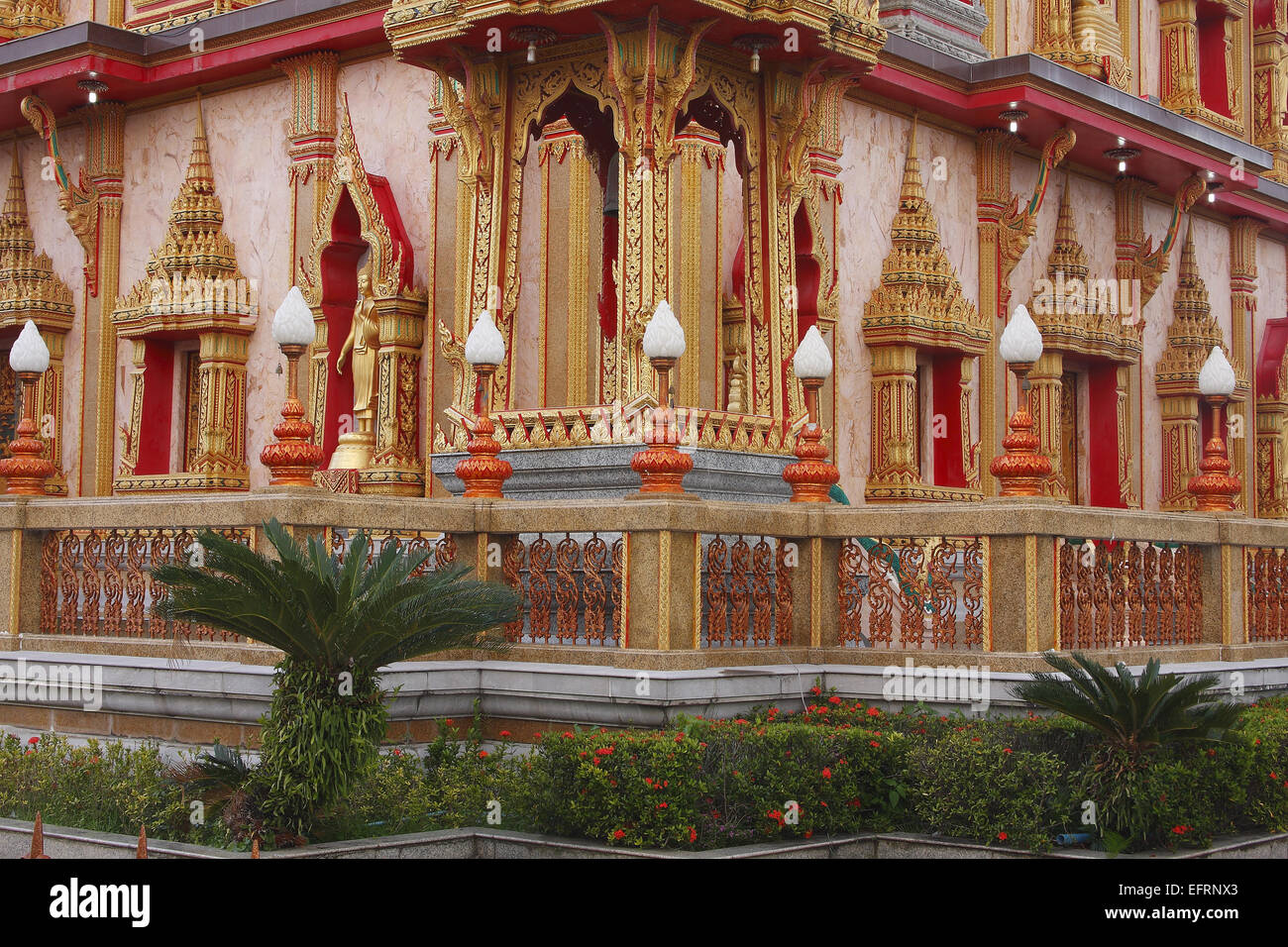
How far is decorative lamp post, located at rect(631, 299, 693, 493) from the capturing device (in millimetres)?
11781

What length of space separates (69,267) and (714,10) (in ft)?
38.6

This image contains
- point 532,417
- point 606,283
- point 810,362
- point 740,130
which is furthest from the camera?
point 606,283

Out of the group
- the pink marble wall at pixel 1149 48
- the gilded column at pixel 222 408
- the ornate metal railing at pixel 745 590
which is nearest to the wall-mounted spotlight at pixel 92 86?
the gilded column at pixel 222 408

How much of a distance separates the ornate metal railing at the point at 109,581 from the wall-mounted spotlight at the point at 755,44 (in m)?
6.66

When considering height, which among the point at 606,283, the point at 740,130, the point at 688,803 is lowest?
the point at 688,803

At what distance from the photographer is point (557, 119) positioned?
18125 mm

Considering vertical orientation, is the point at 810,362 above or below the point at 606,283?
below

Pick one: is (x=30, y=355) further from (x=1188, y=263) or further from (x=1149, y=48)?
(x=1149, y=48)

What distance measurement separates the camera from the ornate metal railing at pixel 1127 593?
12156 millimetres

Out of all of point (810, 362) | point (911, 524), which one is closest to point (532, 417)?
point (810, 362)

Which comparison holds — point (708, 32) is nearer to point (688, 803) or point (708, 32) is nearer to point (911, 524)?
point (911, 524)

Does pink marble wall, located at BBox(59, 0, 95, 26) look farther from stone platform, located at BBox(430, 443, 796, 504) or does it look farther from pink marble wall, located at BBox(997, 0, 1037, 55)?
pink marble wall, located at BBox(997, 0, 1037, 55)

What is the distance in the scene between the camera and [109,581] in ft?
42.9

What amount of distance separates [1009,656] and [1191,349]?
50.1 feet
